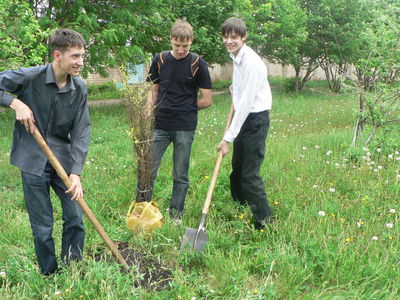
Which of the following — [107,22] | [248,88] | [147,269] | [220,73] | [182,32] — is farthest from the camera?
[220,73]

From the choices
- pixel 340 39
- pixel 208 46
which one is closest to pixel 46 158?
pixel 208 46

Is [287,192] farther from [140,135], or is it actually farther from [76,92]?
[76,92]

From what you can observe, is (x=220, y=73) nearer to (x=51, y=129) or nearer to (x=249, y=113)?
(x=249, y=113)

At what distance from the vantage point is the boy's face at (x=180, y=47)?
3.59 m

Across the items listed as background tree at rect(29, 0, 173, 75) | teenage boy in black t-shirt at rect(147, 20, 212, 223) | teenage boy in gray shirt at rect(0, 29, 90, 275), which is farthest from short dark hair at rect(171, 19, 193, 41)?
background tree at rect(29, 0, 173, 75)

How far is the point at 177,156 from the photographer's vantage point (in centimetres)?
393

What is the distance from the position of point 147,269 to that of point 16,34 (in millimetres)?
5831

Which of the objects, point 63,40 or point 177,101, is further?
point 177,101

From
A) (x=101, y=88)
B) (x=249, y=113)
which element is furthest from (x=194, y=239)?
(x=101, y=88)

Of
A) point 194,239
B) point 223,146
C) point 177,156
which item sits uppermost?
point 223,146

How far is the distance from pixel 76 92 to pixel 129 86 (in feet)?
3.17

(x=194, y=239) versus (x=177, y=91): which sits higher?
(x=177, y=91)

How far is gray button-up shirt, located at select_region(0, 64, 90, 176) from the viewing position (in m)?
2.57

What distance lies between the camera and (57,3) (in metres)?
9.83
